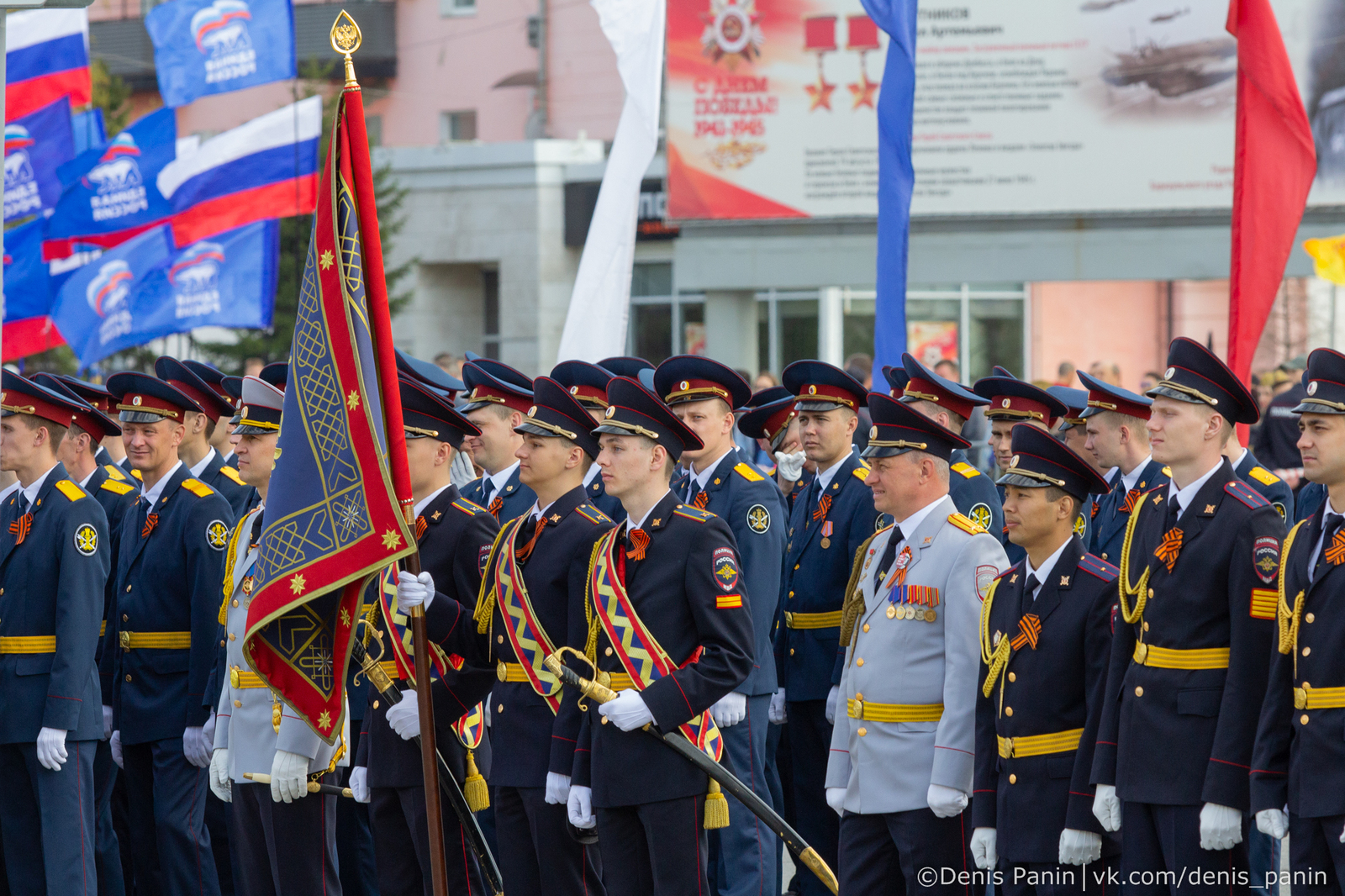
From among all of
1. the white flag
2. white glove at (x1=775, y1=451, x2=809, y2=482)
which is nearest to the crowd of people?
white glove at (x1=775, y1=451, x2=809, y2=482)

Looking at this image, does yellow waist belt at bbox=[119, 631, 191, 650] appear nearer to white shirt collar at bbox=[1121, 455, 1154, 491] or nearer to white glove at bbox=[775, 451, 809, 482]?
white glove at bbox=[775, 451, 809, 482]

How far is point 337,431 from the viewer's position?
186 inches

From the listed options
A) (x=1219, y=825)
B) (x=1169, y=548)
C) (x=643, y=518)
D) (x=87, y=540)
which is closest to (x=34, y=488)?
(x=87, y=540)

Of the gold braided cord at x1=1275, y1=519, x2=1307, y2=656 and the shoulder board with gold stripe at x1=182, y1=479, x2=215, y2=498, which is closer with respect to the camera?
the gold braided cord at x1=1275, y1=519, x2=1307, y2=656

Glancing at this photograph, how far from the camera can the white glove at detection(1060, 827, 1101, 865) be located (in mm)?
5180

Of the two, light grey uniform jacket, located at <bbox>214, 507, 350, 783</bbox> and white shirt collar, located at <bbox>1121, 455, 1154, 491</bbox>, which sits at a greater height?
white shirt collar, located at <bbox>1121, 455, 1154, 491</bbox>

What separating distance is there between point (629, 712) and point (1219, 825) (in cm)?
181

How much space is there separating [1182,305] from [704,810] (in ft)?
81.1

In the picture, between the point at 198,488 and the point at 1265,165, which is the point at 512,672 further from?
the point at 1265,165

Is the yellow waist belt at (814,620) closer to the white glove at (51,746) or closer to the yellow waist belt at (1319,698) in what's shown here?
the yellow waist belt at (1319,698)

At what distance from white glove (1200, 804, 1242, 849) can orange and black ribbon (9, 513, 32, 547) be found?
4778 millimetres

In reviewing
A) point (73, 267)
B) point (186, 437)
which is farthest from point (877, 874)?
point (73, 267)

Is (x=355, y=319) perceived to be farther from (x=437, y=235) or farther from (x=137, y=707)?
(x=437, y=235)

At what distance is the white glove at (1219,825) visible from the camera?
194 inches
